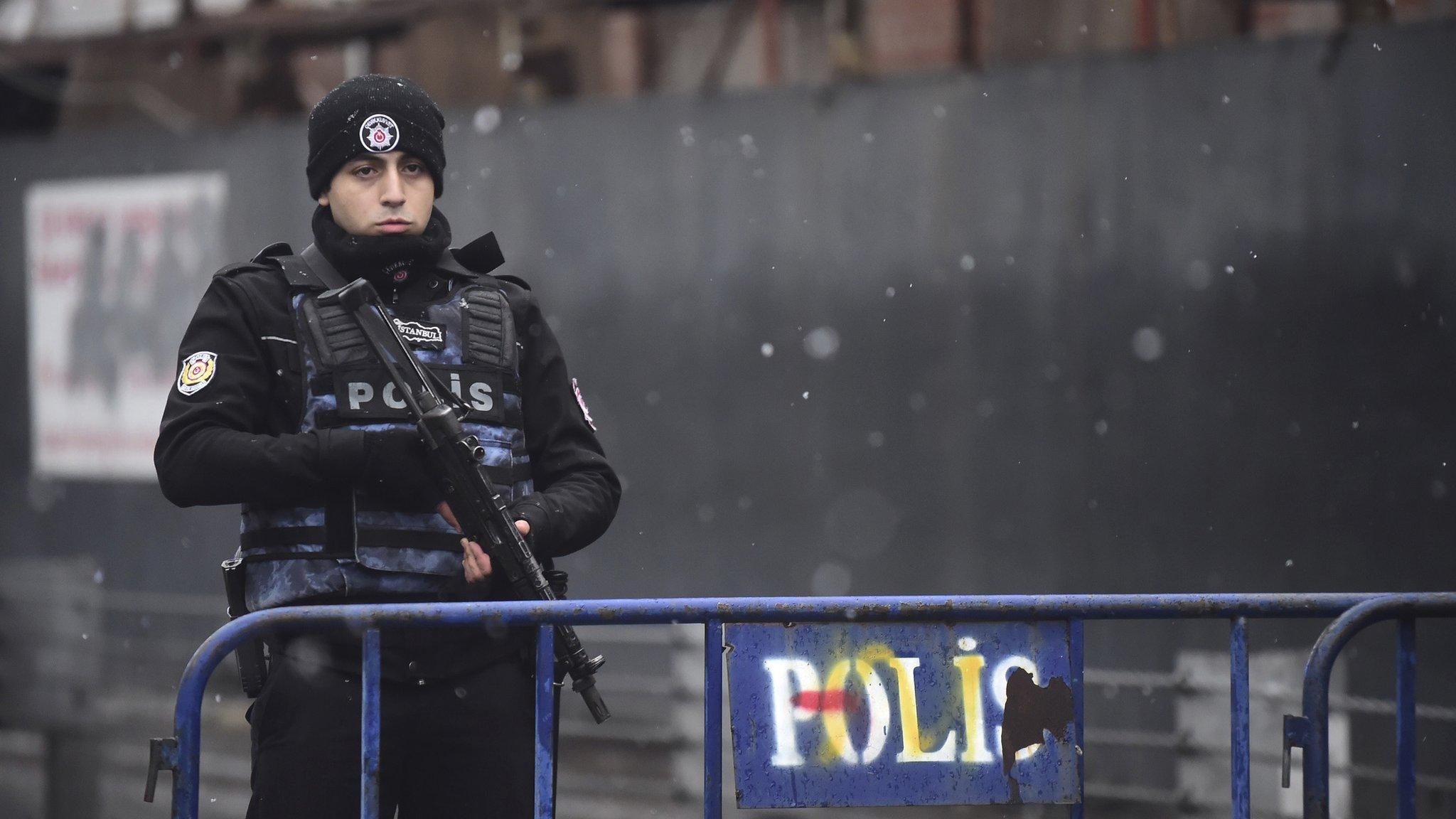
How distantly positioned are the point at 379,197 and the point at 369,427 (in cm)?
49

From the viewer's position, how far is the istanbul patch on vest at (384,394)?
2.90 metres

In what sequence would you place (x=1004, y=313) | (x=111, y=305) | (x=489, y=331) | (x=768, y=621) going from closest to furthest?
1. (x=768, y=621)
2. (x=489, y=331)
3. (x=1004, y=313)
4. (x=111, y=305)

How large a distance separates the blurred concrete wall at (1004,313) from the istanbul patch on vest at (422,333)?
5225 millimetres

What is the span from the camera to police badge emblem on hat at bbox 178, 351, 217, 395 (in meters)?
2.82

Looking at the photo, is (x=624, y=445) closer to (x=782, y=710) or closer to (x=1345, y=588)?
(x=1345, y=588)

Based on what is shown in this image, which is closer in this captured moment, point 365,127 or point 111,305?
point 365,127

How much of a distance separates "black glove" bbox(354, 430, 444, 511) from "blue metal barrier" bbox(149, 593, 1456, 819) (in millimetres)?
237

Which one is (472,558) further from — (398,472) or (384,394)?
(384,394)

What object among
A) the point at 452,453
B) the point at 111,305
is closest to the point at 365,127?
the point at 452,453

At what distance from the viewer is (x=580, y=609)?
2830 mm

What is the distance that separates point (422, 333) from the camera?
3010mm

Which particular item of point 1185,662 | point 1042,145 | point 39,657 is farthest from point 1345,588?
point 39,657

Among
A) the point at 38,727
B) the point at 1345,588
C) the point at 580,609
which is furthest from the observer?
the point at 38,727

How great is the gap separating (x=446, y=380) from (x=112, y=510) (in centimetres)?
791
